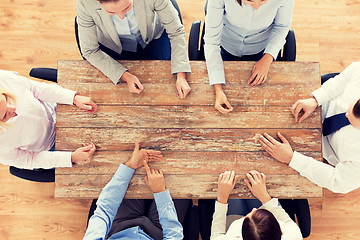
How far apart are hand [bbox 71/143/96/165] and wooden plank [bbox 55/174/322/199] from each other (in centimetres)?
9

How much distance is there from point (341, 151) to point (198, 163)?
2.74 feet

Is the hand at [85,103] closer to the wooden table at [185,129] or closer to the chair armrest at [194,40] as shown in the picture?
the wooden table at [185,129]

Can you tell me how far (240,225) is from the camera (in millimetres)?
1645

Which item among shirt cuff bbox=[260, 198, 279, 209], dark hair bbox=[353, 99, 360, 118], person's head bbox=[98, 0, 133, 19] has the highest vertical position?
person's head bbox=[98, 0, 133, 19]

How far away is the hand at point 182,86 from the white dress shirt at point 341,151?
2.39 ft

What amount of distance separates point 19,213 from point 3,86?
143 cm

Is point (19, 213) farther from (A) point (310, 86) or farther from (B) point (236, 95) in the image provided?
(A) point (310, 86)

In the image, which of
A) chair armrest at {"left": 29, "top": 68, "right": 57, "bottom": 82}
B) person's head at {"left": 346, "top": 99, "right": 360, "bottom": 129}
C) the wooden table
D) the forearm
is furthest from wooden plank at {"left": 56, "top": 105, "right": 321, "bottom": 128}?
the forearm

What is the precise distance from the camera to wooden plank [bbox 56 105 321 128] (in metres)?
1.63

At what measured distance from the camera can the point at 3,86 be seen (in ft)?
4.96

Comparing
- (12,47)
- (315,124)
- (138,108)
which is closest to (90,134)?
(138,108)

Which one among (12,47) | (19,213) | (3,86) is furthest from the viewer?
(12,47)

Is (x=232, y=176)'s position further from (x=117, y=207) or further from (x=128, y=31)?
(x=128, y=31)

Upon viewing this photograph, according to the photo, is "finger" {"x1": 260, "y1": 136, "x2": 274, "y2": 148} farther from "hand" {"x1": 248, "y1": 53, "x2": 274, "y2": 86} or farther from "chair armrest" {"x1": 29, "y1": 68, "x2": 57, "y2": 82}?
"chair armrest" {"x1": 29, "y1": 68, "x2": 57, "y2": 82}
